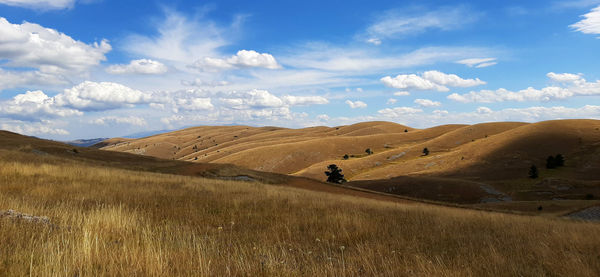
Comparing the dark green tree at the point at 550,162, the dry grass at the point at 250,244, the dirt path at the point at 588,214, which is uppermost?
the dry grass at the point at 250,244

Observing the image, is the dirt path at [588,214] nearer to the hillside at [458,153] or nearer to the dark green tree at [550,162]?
the hillside at [458,153]

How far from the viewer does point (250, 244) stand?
5.59 m

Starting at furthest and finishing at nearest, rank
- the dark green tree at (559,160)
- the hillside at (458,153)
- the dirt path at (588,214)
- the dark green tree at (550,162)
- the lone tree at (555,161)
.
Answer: the hillside at (458,153) → the dark green tree at (559,160) → the lone tree at (555,161) → the dark green tree at (550,162) → the dirt path at (588,214)

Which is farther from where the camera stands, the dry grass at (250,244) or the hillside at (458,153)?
the hillside at (458,153)

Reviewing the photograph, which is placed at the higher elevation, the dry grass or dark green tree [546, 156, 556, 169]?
the dry grass

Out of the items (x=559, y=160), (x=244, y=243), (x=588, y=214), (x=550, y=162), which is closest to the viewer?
(x=244, y=243)

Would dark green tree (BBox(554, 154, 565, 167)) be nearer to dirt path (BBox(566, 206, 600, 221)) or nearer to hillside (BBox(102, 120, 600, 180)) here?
hillside (BBox(102, 120, 600, 180))

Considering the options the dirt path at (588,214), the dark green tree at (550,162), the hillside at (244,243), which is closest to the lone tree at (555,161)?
the dark green tree at (550,162)

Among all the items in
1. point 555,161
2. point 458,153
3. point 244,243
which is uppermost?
point 244,243

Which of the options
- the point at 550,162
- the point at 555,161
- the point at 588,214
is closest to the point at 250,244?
the point at 588,214

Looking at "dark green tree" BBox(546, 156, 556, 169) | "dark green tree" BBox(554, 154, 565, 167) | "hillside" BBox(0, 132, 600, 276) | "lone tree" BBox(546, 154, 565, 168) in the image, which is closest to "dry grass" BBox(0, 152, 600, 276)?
"hillside" BBox(0, 132, 600, 276)

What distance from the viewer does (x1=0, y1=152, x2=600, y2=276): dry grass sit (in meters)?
3.85

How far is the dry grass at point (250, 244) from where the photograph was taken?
385 centimetres

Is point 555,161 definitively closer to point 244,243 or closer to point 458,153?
point 458,153
